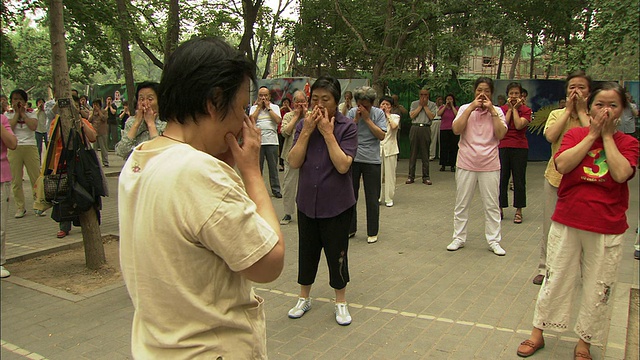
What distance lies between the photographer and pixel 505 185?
290 inches

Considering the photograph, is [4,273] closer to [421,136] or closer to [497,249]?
[497,249]

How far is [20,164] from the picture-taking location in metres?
8.04

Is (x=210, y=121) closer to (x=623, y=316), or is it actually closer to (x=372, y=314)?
(x=372, y=314)

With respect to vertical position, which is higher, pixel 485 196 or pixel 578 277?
pixel 485 196

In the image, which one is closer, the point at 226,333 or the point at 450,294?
the point at 226,333

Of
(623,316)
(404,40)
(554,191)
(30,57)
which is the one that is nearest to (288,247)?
(554,191)

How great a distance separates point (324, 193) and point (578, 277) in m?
1.95

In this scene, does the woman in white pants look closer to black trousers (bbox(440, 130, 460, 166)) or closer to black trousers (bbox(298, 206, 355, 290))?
black trousers (bbox(440, 130, 460, 166))

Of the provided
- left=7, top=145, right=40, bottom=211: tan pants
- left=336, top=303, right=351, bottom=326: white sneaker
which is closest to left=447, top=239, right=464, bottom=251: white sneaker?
left=336, top=303, right=351, bottom=326: white sneaker

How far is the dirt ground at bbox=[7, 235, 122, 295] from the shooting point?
4.85 m

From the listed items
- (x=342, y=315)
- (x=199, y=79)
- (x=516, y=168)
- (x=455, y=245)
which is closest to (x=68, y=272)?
(x=342, y=315)

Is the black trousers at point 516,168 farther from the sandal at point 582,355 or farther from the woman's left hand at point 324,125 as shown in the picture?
the sandal at point 582,355

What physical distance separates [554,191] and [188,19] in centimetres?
1418

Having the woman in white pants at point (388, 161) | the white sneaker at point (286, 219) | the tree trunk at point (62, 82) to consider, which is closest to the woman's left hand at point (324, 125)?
the tree trunk at point (62, 82)
